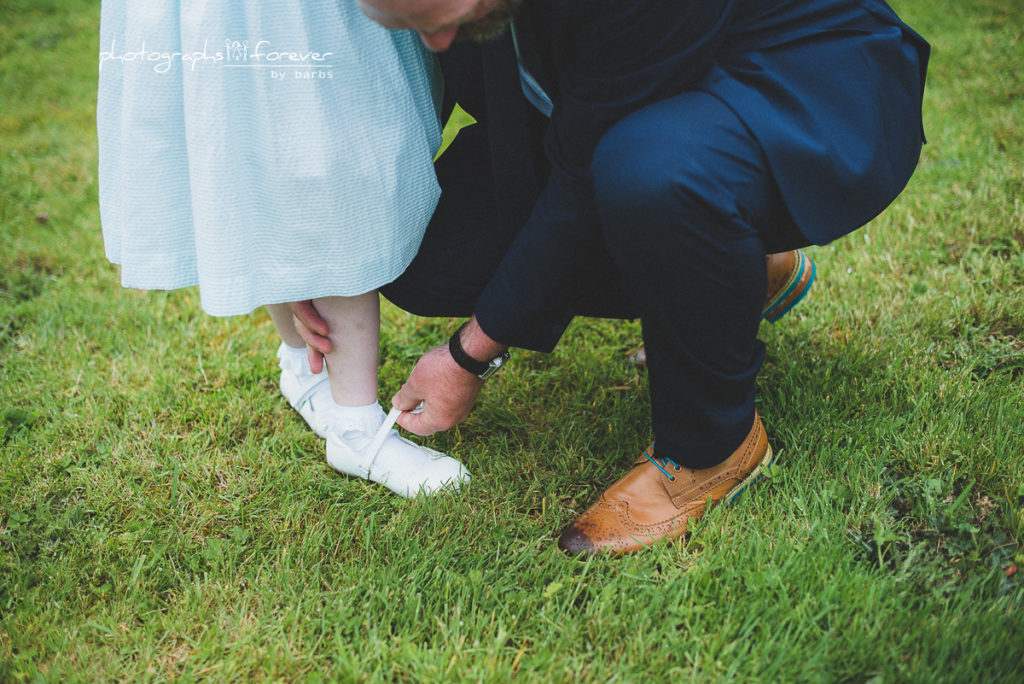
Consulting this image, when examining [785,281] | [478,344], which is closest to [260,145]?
[478,344]

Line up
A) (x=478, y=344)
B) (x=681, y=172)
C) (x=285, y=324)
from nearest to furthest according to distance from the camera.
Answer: (x=681, y=172) < (x=478, y=344) < (x=285, y=324)

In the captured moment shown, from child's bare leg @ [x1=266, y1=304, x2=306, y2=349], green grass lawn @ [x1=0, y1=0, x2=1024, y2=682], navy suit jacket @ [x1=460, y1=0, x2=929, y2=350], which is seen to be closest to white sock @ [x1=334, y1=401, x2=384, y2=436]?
green grass lawn @ [x1=0, y1=0, x2=1024, y2=682]

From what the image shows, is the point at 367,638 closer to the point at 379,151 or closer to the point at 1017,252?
the point at 379,151

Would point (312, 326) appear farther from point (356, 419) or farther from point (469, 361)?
point (469, 361)

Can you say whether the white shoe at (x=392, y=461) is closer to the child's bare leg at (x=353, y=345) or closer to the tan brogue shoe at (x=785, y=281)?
the child's bare leg at (x=353, y=345)

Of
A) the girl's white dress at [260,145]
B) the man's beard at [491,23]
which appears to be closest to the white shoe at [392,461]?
the girl's white dress at [260,145]

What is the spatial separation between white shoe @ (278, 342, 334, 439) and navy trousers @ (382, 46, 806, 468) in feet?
2.22

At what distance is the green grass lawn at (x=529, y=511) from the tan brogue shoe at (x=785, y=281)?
0.36 feet

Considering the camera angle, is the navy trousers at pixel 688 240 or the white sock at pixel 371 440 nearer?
the navy trousers at pixel 688 240

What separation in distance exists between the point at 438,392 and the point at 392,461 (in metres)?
0.27

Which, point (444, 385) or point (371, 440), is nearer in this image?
point (444, 385)

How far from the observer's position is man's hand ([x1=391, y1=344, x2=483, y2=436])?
1477 mm

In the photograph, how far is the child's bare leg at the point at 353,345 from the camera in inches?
Answer: 62.5

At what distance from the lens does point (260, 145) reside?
1.34m
